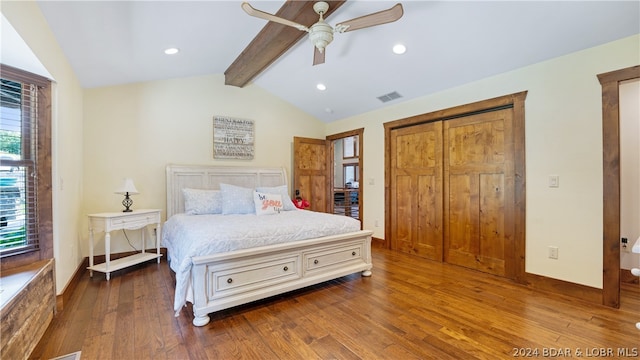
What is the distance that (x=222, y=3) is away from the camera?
8.25ft

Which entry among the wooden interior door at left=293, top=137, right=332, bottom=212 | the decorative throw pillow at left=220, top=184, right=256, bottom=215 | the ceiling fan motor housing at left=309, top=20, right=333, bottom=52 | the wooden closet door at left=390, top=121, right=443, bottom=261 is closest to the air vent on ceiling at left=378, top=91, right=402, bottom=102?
the wooden closet door at left=390, top=121, right=443, bottom=261

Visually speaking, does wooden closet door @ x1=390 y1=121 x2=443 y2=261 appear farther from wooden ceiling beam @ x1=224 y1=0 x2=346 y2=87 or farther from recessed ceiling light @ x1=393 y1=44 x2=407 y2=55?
wooden ceiling beam @ x1=224 y1=0 x2=346 y2=87

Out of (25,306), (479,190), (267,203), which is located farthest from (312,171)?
(25,306)

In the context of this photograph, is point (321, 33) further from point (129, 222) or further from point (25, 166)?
point (129, 222)

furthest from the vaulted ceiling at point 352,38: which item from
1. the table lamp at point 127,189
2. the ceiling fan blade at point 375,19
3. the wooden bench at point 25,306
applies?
the wooden bench at point 25,306

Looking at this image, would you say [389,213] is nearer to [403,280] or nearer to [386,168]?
[386,168]

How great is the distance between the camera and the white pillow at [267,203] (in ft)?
12.2

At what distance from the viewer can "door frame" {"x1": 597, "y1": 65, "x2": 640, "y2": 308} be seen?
2.46m

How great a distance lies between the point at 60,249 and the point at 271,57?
2957mm

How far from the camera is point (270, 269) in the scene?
2611 millimetres

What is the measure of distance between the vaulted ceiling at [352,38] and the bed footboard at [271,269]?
2122 mm

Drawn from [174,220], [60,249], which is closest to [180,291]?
[60,249]

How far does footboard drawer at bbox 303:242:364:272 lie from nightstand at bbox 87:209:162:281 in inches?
87.6

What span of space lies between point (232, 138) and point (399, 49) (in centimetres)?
299
